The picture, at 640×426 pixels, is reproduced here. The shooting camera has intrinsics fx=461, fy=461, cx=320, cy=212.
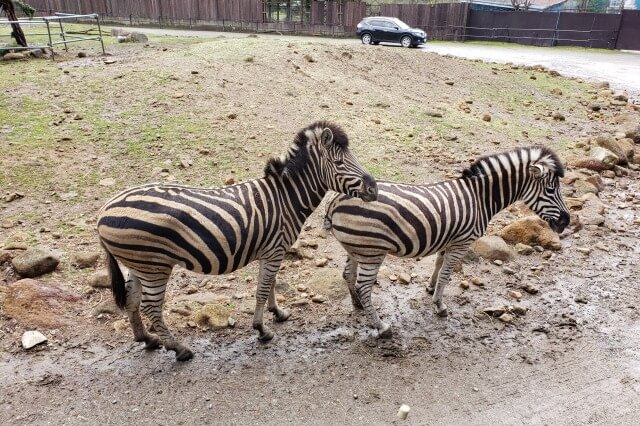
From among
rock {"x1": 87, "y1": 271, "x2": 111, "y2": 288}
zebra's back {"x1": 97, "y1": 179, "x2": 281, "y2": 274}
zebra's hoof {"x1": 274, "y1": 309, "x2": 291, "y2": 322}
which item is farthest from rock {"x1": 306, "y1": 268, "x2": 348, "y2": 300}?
rock {"x1": 87, "y1": 271, "x2": 111, "y2": 288}

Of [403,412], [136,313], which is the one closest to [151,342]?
[136,313]

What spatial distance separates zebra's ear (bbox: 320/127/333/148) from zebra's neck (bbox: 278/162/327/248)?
240 millimetres

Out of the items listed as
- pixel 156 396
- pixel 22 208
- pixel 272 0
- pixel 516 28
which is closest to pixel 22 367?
pixel 156 396

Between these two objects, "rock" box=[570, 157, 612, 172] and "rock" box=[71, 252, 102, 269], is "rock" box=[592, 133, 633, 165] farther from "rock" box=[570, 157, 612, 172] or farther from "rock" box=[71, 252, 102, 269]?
"rock" box=[71, 252, 102, 269]

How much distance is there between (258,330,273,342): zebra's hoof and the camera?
4.34 meters

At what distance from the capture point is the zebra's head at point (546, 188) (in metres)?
4.64

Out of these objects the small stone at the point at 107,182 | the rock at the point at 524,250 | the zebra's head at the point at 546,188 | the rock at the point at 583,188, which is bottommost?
the rock at the point at 524,250

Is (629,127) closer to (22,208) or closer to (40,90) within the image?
(22,208)

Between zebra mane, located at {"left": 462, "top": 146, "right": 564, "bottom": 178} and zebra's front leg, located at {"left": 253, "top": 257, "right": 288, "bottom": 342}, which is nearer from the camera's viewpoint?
zebra's front leg, located at {"left": 253, "top": 257, "right": 288, "bottom": 342}

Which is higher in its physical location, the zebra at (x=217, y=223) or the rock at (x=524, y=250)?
the zebra at (x=217, y=223)

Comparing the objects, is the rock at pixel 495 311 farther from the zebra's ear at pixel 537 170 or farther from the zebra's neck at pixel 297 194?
the zebra's neck at pixel 297 194

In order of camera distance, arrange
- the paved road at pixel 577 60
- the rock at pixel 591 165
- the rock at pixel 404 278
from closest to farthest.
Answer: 1. the rock at pixel 404 278
2. the rock at pixel 591 165
3. the paved road at pixel 577 60

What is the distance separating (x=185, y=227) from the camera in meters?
3.60

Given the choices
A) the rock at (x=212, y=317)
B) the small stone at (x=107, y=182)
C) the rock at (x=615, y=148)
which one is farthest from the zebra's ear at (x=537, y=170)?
the small stone at (x=107, y=182)
